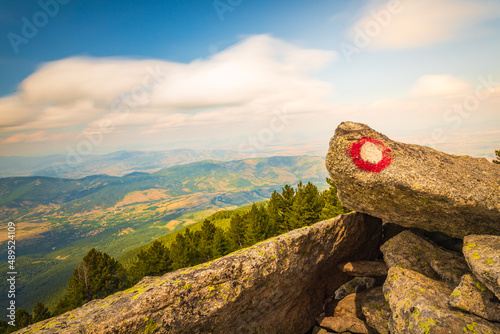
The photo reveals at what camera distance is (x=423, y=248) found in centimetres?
1462

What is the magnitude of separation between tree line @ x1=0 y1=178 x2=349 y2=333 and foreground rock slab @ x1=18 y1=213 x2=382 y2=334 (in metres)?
26.0

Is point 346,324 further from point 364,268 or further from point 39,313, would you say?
point 39,313

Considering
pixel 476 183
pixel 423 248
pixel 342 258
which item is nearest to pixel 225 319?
pixel 342 258

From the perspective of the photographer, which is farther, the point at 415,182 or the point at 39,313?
the point at 39,313

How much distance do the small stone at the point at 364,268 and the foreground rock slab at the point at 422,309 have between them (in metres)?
3.89

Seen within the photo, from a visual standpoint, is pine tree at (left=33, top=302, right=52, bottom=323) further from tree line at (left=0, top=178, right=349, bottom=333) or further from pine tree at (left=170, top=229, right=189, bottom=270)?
pine tree at (left=170, top=229, right=189, bottom=270)

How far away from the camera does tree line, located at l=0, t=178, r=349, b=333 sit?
45062 millimetres

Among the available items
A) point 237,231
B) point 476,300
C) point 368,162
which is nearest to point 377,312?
point 476,300

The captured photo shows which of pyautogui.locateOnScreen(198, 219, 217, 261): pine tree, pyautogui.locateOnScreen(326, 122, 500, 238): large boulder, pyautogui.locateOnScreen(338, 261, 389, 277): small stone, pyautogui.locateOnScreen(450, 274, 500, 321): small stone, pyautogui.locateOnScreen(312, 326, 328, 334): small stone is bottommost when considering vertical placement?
pyautogui.locateOnScreen(198, 219, 217, 261): pine tree

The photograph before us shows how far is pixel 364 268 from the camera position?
1673 cm

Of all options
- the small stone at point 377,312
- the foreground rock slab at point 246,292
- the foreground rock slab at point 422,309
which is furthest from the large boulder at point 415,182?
the small stone at point 377,312

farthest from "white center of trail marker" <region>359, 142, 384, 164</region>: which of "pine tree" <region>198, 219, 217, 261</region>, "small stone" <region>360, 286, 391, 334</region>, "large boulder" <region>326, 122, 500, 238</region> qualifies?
"pine tree" <region>198, 219, 217, 261</region>

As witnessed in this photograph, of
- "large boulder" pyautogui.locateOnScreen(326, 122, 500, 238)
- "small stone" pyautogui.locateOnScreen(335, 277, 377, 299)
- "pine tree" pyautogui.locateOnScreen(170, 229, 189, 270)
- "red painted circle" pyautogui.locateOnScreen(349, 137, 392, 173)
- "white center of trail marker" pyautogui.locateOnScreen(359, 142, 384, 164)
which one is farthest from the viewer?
"pine tree" pyautogui.locateOnScreen(170, 229, 189, 270)

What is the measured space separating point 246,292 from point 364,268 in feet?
33.8
